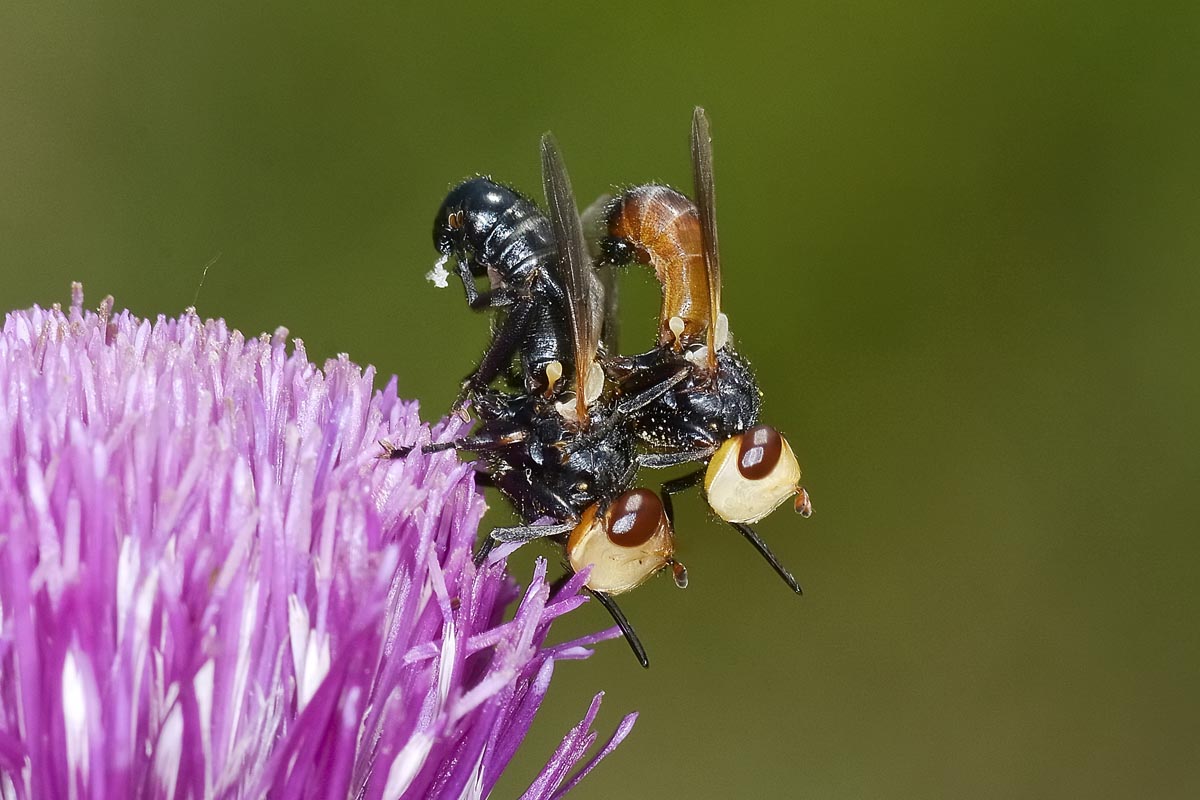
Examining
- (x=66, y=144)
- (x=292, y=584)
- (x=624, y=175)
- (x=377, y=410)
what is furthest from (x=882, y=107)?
(x=292, y=584)

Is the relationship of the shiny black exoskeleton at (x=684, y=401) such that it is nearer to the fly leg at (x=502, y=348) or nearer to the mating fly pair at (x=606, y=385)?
the mating fly pair at (x=606, y=385)

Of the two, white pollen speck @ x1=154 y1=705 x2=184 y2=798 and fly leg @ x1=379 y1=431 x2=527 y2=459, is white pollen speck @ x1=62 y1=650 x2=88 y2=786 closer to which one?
white pollen speck @ x1=154 y1=705 x2=184 y2=798

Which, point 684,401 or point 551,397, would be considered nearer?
point 551,397

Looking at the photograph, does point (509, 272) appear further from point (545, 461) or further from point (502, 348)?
point (545, 461)

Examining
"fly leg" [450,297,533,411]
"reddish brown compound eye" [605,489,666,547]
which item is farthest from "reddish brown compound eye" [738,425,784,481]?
"fly leg" [450,297,533,411]

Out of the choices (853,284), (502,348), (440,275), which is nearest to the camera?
(502,348)

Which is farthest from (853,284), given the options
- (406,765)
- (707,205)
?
(406,765)

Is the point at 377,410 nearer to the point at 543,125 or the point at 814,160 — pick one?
the point at 543,125
